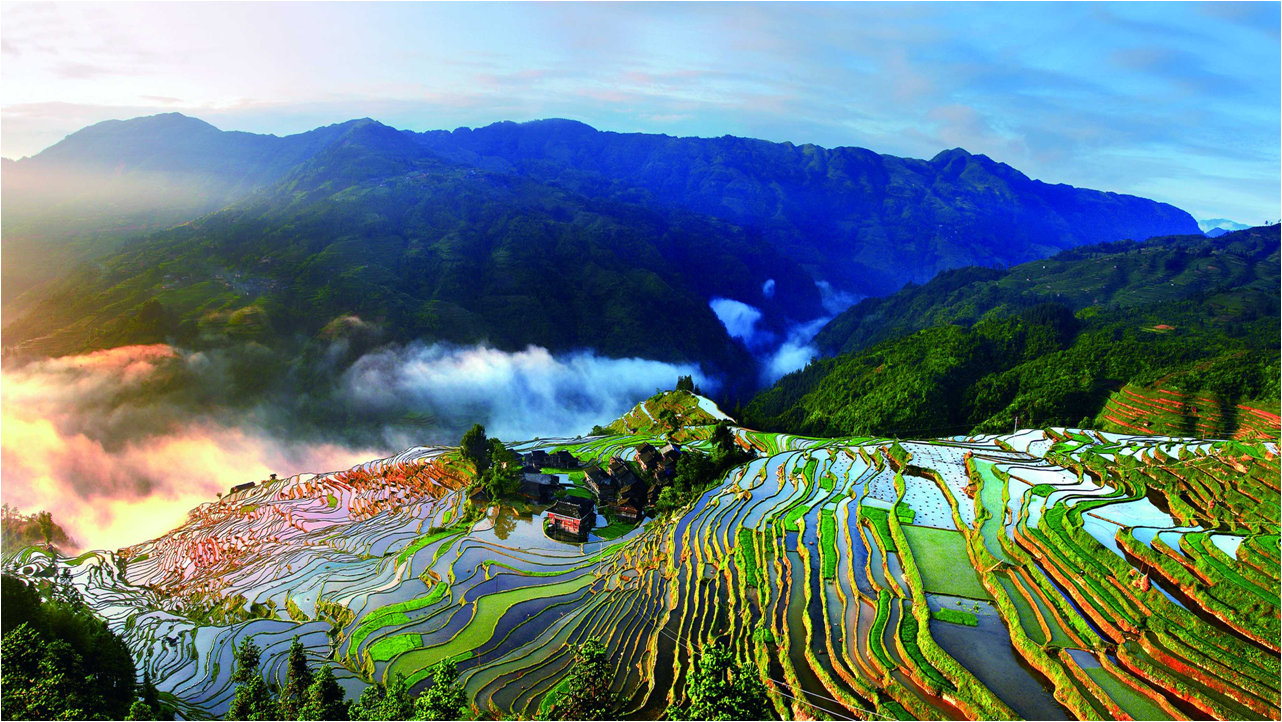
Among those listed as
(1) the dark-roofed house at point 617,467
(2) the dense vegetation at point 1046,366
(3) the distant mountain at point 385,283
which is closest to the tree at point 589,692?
(1) the dark-roofed house at point 617,467

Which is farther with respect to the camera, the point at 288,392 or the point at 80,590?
the point at 288,392

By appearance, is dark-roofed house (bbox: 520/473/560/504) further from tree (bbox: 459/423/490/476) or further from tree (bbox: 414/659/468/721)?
tree (bbox: 414/659/468/721)

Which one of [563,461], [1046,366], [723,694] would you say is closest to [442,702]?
[723,694]

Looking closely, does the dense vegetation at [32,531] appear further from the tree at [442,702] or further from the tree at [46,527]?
the tree at [442,702]

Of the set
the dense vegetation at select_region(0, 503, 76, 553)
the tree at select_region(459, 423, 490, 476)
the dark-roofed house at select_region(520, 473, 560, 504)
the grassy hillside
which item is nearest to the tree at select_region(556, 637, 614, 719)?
the dark-roofed house at select_region(520, 473, 560, 504)

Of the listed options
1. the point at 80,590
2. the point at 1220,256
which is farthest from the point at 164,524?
the point at 1220,256

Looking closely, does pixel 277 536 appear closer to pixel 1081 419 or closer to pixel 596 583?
pixel 596 583
